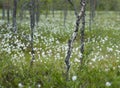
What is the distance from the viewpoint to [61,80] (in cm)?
695

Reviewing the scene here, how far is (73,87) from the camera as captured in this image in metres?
6.44

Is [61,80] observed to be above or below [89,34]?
above

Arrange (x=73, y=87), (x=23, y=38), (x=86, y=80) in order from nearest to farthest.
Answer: (x=73, y=87)
(x=86, y=80)
(x=23, y=38)

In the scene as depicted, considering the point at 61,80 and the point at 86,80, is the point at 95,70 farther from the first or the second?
the point at 61,80

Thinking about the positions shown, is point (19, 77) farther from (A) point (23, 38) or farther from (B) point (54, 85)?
(A) point (23, 38)

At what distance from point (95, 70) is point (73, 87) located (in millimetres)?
2205

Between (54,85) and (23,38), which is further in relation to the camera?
(23,38)

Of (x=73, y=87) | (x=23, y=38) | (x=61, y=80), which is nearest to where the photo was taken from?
(x=73, y=87)

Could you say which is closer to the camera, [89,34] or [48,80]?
[48,80]

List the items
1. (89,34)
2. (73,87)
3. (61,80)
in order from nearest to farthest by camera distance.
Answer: (73,87), (61,80), (89,34)

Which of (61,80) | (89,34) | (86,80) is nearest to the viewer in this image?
(61,80)

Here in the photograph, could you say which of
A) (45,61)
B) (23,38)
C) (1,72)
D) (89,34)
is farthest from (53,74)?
(89,34)

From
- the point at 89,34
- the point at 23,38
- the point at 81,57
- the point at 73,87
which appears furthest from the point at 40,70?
the point at 89,34

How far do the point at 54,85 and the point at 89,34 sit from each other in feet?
49.8
